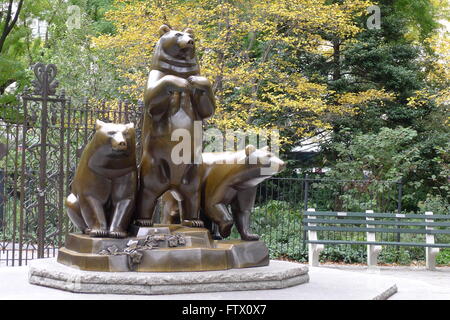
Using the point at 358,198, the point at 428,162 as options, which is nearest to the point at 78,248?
the point at 358,198

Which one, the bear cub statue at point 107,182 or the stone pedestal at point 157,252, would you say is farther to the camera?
the bear cub statue at point 107,182

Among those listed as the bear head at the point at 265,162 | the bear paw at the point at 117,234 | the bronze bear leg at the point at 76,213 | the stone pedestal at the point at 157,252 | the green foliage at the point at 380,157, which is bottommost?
the stone pedestal at the point at 157,252

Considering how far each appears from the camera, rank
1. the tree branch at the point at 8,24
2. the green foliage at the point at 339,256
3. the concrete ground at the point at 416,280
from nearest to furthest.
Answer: the concrete ground at the point at 416,280, the green foliage at the point at 339,256, the tree branch at the point at 8,24

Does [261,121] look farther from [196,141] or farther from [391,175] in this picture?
[196,141]

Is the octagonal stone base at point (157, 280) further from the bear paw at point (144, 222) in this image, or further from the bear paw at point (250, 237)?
the bear paw at point (144, 222)

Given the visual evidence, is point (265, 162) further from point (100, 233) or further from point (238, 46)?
point (238, 46)

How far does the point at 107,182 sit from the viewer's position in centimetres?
591

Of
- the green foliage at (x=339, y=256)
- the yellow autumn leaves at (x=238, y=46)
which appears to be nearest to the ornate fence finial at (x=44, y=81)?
the yellow autumn leaves at (x=238, y=46)

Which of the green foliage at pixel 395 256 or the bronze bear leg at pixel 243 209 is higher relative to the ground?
the bronze bear leg at pixel 243 209

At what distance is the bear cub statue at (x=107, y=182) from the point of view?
5844mm

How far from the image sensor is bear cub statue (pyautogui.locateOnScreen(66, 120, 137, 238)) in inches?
230

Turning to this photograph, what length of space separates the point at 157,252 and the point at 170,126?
1.24m

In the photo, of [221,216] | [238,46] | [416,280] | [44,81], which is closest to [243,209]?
[221,216]

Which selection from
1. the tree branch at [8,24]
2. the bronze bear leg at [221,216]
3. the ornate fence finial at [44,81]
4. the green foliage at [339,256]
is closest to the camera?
the bronze bear leg at [221,216]
